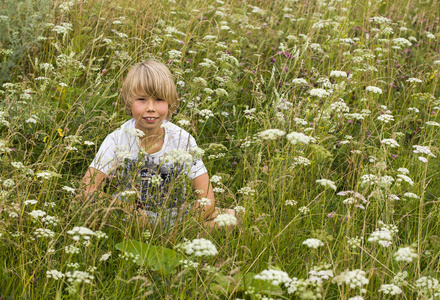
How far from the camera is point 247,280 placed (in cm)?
217

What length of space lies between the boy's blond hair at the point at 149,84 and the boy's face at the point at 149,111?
0.12 feet

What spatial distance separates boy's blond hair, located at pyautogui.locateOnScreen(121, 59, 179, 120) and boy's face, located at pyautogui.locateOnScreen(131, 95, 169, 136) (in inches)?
1.5

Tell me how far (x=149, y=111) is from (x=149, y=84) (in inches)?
8.6

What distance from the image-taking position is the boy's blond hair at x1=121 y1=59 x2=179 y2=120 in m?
3.29

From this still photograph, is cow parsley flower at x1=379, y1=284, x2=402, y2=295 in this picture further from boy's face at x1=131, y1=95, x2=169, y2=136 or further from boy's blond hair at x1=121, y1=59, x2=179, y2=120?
boy's blond hair at x1=121, y1=59, x2=179, y2=120

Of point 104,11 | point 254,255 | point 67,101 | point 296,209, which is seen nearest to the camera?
point 254,255

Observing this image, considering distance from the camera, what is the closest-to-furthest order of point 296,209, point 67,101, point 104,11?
1. point 296,209
2. point 67,101
3. point 104,11

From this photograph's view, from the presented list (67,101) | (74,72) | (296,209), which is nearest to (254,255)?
(296,209)

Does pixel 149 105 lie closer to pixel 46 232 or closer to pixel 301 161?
pixel 301 161

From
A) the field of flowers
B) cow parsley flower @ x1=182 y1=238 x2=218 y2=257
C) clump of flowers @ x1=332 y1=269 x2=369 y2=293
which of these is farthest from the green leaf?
clump of flowers @ x1=332 y1=269 x2=369 y2=293

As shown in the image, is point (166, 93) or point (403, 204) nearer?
point (403, 204)

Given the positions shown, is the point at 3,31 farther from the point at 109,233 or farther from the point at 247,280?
the point at 247,280

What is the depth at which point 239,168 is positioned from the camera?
3.61 metres

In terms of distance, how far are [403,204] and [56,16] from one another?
4.26 meters
